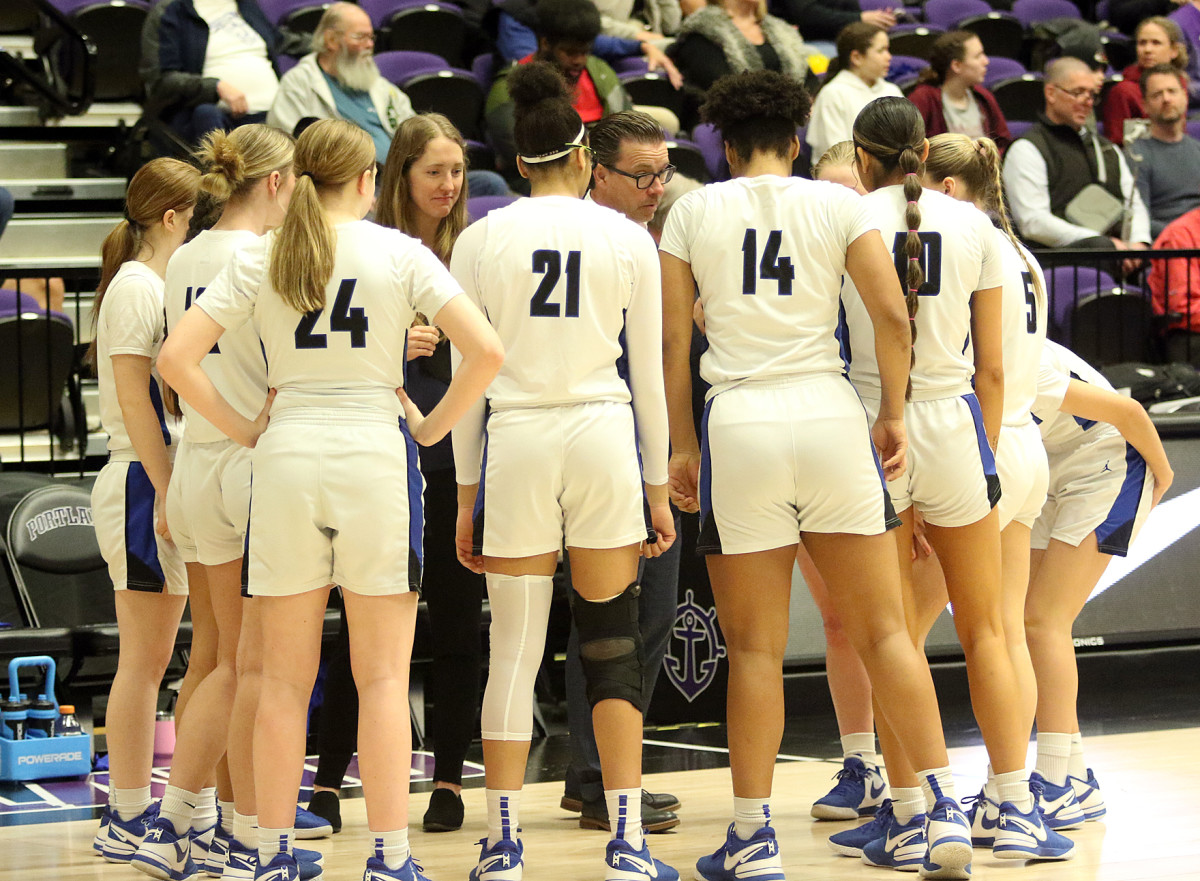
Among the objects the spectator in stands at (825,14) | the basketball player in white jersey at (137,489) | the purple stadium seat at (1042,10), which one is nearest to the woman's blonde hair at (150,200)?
the basketball player in white jersey at (137,489)

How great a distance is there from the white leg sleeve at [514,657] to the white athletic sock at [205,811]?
34.9 inches

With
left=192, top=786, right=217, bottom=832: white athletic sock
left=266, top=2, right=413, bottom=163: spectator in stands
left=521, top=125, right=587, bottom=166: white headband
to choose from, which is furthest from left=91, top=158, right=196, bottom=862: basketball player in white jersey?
left=266, top=2, right=413, bottom=163: spectator in stands

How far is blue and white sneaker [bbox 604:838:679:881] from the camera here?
3.14 m

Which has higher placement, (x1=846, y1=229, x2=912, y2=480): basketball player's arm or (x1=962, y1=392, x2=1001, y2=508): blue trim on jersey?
(x1=846, y1=229, x2=912, y2=480): basketball player's arm

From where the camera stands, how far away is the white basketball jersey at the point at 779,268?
324cm

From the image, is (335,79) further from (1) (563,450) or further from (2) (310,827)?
(1) (563,450)

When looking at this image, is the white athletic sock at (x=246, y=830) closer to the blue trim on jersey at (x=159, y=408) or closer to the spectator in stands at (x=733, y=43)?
the blue trim on jersey at (x=159, y=408)

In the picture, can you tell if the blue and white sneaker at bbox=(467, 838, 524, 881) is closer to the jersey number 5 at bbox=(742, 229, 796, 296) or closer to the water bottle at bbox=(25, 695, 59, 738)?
the jersey number 5 at bbox=(742, 229, 796, 296)

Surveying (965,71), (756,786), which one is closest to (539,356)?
(756,786)

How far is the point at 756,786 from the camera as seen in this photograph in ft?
10.6

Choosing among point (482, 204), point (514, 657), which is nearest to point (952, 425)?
point (514, 657)

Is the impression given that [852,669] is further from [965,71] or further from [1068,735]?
[965,71]

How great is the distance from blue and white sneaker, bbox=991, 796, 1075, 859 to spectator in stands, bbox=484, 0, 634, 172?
4.73 meters

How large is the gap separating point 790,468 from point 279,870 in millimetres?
1328
